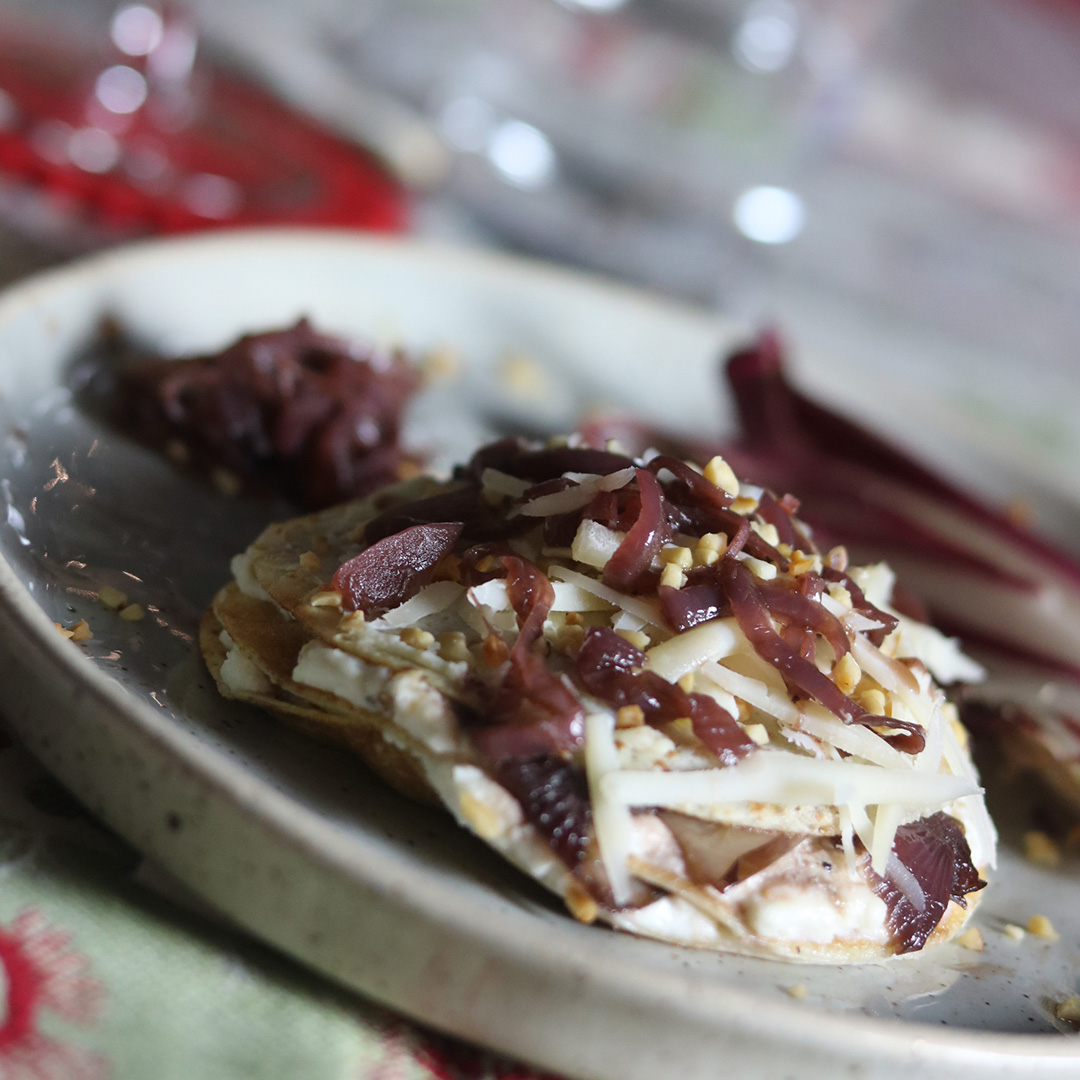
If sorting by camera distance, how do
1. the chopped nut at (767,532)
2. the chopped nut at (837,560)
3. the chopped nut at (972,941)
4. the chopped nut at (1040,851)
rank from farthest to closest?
1. the chopped nut at (1040,851)
2. the chopped nut at (837,560)
3. the chopped nut at (767,532)
4. the chopped nut at (972,941)

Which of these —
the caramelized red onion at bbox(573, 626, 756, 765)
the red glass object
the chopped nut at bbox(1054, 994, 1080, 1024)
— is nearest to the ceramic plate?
the chopped nut at bbox(1054, 994, 1080, 1024)

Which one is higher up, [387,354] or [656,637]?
[656,637]

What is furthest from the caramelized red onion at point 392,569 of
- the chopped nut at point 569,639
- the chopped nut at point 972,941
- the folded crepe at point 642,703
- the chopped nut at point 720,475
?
the chopped nut at point 972,941

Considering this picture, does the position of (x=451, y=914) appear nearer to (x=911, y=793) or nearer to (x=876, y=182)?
(x=911, y=793)

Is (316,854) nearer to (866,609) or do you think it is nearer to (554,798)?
(554,798)

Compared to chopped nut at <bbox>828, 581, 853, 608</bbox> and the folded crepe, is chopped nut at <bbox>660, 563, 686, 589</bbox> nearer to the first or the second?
the folded crepe

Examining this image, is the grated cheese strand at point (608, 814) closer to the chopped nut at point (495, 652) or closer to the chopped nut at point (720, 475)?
the chopped nut at point (495, 652)

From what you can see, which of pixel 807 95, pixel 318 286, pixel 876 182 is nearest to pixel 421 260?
pixel 318 286
